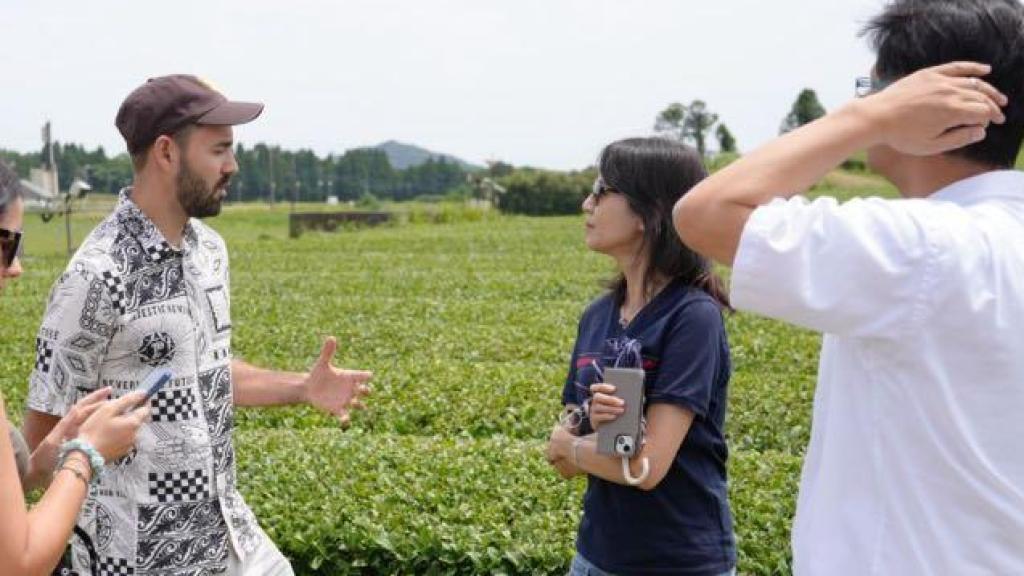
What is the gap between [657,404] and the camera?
2770 mm

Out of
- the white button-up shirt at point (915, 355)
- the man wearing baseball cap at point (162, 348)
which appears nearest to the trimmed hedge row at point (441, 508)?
the man wearing baseball cap at point (162, 348)

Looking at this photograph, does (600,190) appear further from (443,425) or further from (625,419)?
(443,425)

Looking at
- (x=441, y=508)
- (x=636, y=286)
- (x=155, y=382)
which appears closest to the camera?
(x=155, y=382)

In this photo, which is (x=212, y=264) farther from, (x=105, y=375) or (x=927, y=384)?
(x=927, y=384)

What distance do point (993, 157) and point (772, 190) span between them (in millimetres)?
369

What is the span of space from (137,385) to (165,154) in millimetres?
628

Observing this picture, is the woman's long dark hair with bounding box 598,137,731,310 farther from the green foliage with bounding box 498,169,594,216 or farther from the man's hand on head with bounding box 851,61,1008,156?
the green foliage with bounding box 498,169,594,216

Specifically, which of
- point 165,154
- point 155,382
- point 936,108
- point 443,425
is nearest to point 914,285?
point 936,108

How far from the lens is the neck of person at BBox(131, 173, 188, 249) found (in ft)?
10.3

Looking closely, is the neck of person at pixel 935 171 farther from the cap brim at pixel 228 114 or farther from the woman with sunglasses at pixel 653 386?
the cap brim at pixel 228 114

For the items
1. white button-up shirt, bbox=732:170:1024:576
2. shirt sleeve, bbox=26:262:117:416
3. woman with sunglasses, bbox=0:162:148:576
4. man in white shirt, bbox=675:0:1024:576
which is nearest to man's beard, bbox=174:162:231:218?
shirt sleeve, bbox=26:262:117:416

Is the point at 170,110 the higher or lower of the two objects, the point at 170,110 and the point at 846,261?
the higher

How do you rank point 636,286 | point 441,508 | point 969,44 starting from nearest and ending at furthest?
point 969,44, point 636,286, point 441,508

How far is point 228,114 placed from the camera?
318cm
